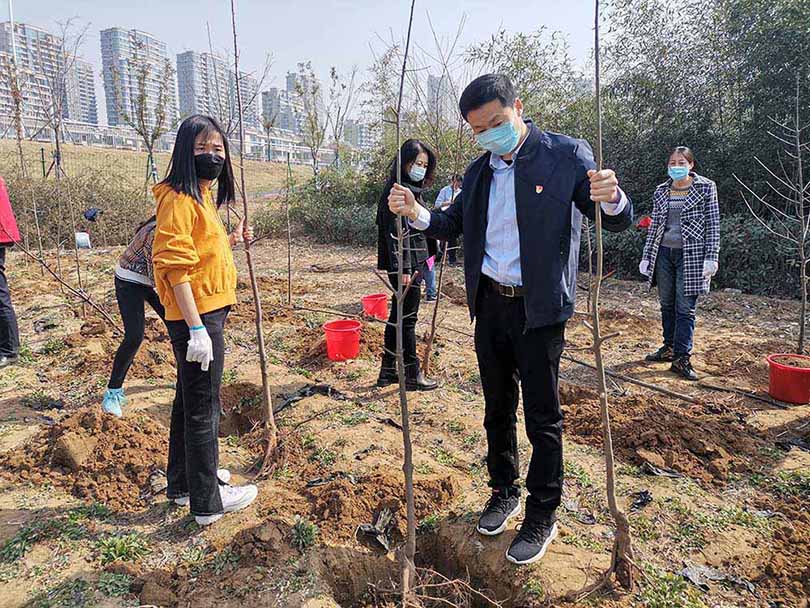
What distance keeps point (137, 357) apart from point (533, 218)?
381 centimetres

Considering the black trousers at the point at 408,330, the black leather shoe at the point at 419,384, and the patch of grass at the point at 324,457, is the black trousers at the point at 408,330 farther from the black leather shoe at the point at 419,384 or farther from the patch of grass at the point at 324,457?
the patch of grass at the point at 324,457

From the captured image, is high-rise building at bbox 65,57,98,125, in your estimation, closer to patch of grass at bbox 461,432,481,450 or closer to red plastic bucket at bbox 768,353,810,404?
patch of grass at bbox 461,432,481,450

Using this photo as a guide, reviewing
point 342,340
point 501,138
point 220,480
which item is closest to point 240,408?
point 342,340

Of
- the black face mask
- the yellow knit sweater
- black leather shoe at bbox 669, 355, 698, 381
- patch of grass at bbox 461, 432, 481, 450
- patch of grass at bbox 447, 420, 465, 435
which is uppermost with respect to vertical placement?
the black face mask

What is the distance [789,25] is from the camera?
7297 mm

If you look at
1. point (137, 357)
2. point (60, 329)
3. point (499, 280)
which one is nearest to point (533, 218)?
point (499, 280)

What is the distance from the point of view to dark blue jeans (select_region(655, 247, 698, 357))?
4.34 metres

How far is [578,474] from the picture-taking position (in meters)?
2.96

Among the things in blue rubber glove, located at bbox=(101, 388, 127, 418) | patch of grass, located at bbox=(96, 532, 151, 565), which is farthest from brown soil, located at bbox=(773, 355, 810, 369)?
blue rubber glove, located at bbox=(101, 388, 127, 418)

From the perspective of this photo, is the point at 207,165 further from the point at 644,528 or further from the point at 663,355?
the point at 663,355

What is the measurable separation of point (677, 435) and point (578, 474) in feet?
2.43

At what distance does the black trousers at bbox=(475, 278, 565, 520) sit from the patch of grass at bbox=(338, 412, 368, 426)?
1.40 m

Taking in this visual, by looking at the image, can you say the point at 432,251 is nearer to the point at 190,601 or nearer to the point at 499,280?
the point at 499,280

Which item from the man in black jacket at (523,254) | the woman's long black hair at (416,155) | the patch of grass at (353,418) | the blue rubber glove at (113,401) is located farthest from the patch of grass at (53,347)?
the man in black jacket at (523,254)
